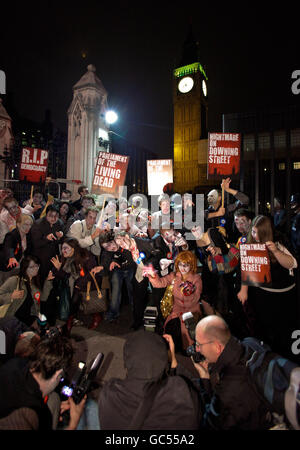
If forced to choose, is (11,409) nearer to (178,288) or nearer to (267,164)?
(178,288)

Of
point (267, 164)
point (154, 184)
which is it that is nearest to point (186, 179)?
point (267, 164)

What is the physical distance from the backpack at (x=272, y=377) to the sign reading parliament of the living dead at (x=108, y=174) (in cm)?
548

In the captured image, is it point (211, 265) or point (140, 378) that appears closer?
point (140, 378)

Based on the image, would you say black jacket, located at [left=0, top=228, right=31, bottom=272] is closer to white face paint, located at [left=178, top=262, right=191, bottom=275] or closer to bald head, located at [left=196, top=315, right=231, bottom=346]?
white face paint, located at [left=178, top=262, right=191, bottom=275]

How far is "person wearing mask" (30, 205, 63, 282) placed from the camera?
459cm

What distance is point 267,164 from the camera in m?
32.9

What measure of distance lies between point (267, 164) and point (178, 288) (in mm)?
34544

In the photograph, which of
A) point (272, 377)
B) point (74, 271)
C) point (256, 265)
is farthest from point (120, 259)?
point (272, 377)

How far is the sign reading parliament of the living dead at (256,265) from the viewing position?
3.19m

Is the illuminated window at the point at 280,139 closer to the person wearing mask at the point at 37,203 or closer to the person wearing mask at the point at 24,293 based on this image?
the person wearing mask at the point at 37,203

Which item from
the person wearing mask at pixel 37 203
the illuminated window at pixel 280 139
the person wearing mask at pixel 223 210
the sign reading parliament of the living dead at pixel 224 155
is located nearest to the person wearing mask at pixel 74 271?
the person wearing mask at pixel 37 203

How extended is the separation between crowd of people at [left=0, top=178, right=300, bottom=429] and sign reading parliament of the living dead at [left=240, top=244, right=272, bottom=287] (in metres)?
0.10
